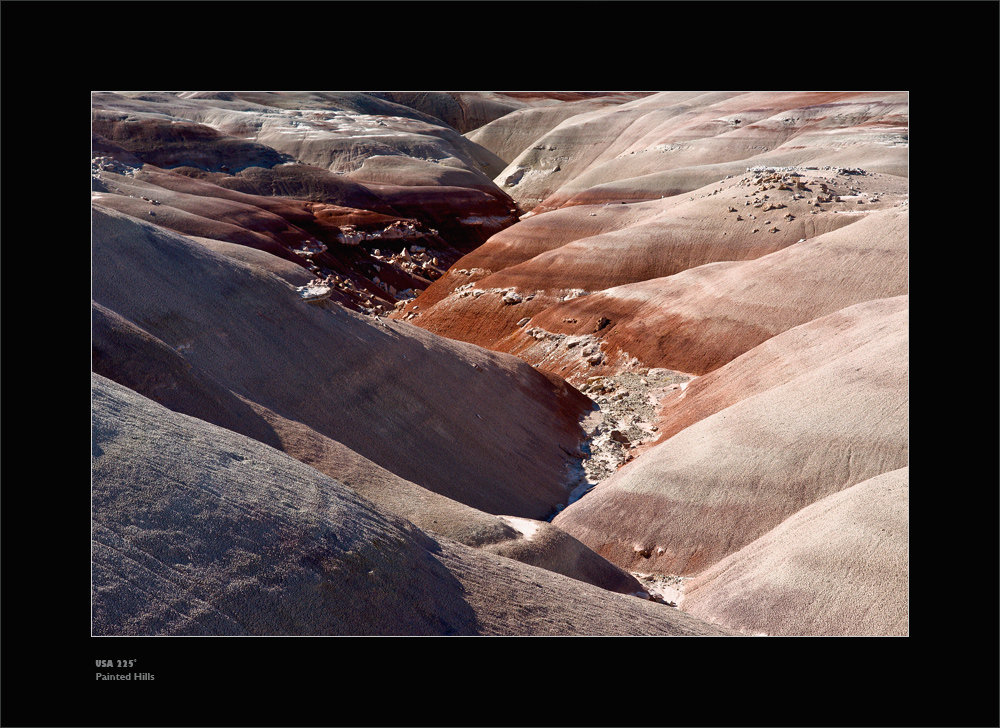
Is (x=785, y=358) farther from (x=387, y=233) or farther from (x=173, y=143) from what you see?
(x=173, y=143)

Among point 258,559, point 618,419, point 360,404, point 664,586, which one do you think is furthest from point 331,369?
point 258,559

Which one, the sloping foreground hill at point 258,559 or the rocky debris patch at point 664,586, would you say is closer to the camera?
the sloping foreground hill at point 258,559

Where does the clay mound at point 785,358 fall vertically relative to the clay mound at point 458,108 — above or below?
below

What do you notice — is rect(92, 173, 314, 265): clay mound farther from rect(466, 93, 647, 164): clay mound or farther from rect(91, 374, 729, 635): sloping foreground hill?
rect(466, 93, 647, 164): clay mound

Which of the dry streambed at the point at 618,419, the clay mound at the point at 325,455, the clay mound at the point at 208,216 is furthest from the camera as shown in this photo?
the clay mound at the point at 208,216

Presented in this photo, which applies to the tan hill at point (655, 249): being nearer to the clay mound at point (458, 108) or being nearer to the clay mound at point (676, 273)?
the clay mound at point (676, 273)

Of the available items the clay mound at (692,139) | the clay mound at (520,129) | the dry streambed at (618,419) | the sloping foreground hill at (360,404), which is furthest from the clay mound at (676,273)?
the clay mound at (520,129)

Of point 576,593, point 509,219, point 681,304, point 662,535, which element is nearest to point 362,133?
point 509,219

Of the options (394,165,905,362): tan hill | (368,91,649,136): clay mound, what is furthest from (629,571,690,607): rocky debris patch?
(368,91,649,136): clay mound
